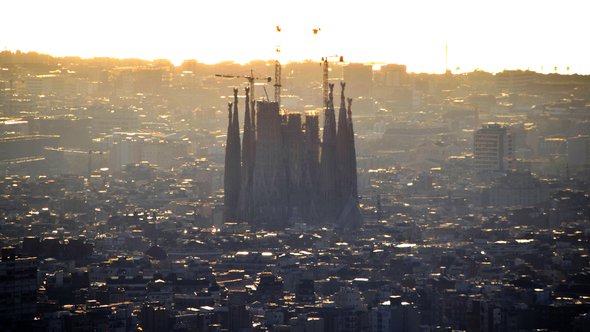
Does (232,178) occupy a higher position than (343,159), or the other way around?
(343,159)

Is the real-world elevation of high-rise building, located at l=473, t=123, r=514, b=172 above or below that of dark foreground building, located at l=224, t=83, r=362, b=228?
below

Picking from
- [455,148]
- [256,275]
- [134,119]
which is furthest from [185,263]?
[134,119]

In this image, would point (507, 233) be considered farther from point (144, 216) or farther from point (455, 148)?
point (455, 148)

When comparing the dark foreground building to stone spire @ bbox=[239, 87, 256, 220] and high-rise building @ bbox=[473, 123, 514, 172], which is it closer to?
stone spire @ bbox=[239, 87, 256, 220]

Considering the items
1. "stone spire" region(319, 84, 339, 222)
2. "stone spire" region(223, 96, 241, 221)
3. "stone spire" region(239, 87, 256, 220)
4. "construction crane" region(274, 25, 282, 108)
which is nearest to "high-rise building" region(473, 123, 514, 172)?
"construction crane" region(274, 25, 282, 108)

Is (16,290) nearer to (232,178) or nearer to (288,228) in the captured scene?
(288,228)

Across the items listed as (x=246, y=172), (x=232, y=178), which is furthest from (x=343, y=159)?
(x=232, y=178)
